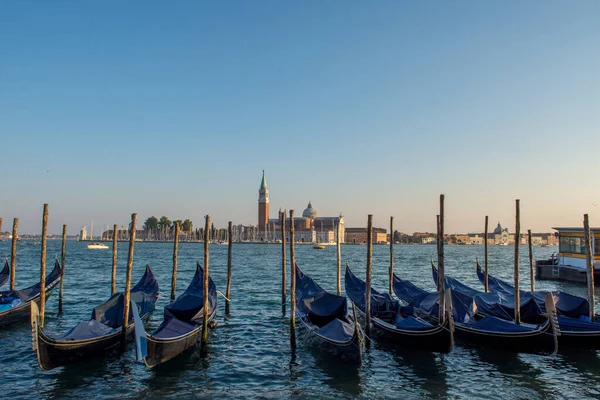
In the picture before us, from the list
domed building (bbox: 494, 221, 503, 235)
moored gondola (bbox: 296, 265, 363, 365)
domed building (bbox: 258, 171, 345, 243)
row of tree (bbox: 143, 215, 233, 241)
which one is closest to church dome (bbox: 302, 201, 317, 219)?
domed building (bbox: 258, 171, 345, 243)

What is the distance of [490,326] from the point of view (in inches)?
422

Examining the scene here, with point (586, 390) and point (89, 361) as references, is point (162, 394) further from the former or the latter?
point (586, 390)

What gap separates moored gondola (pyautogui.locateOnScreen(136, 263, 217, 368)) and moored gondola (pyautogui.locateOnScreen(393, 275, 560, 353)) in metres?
5.80

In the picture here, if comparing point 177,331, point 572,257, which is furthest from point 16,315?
point 572,257

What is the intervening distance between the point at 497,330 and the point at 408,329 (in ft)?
6.51

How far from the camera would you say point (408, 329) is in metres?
10.7

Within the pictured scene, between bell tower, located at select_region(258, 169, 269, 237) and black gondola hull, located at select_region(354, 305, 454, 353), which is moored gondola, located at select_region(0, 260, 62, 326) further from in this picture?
bell tower, located at select_region(258, 169, 269, 237)

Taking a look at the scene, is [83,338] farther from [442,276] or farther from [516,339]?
[516,339]

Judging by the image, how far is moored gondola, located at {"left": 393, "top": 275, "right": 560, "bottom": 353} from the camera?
31.9ft

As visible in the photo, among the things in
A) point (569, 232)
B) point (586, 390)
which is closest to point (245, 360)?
point (586, 390)

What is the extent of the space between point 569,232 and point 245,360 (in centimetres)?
2163

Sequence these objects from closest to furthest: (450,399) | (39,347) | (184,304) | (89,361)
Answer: (450,399)
(39,347)
(89,361)
(184,304)

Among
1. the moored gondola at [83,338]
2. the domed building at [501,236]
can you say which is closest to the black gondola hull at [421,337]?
the moored gondola at [83,338]

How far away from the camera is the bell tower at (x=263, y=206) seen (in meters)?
131
